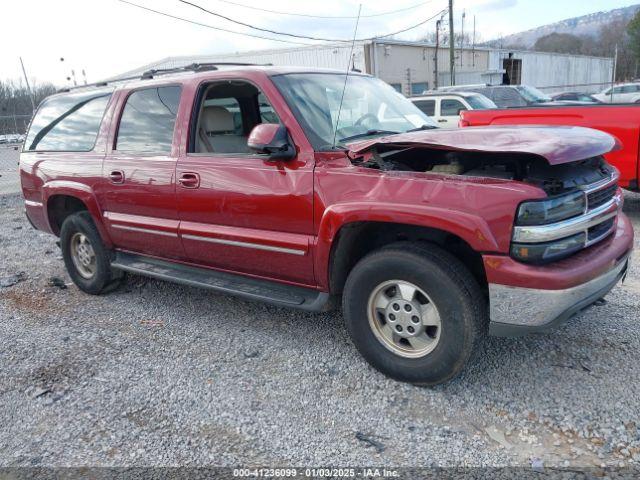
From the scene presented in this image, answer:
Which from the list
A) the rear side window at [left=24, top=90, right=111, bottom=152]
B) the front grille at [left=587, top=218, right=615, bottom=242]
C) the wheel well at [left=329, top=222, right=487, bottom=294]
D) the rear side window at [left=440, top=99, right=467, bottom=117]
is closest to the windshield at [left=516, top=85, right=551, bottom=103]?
the rear side window at [left=440, top=99, right=467, bottom=117]

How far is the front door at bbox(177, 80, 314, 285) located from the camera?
11.2ft

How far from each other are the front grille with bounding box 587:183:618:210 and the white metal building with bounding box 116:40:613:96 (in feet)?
60.1

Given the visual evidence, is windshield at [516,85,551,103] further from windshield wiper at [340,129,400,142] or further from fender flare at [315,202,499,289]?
fender flare at [315,202,499,289]

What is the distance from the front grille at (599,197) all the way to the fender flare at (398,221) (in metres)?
0.70

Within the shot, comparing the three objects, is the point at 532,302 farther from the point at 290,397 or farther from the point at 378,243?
the point at 290,397

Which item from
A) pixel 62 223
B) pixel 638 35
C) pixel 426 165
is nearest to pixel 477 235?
pixel 426 165

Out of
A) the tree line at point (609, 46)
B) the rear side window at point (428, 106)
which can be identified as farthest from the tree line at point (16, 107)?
the tree line at point (609, 46)

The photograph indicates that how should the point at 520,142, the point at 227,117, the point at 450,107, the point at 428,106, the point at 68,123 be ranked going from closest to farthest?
the point at 520,142 → the point at 227,117 → the point at 68,123 → the point at 450,107 → the point at 428,106

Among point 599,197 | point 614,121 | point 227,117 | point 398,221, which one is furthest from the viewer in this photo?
point 614,121

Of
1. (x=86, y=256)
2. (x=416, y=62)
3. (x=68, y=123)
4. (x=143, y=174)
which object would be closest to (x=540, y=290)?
(x=143, y=174)

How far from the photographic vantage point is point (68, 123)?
505 centimetres

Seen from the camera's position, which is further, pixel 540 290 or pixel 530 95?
pixel 530 95

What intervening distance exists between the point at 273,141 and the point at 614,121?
16.1 feet

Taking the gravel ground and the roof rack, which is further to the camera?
the roof rack
